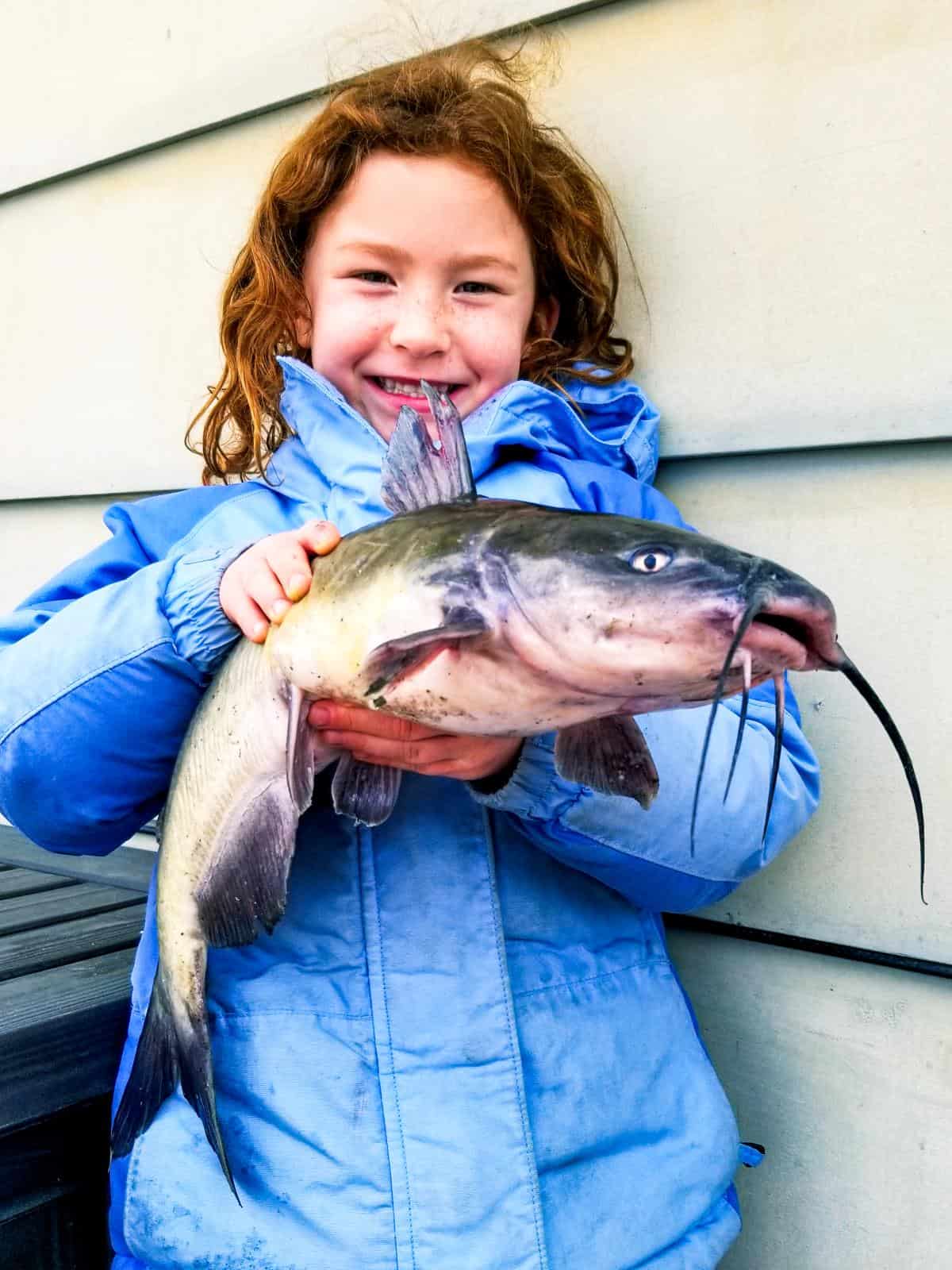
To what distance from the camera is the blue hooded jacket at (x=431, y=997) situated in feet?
5.39

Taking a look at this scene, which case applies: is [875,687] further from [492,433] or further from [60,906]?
[60,906]

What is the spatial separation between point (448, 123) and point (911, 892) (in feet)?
4.74

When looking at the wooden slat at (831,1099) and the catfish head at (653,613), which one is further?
the wooden slat at (831,1099)

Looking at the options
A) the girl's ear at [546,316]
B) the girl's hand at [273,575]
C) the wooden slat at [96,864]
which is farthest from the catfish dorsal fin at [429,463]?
the wooden slat at [96,864]

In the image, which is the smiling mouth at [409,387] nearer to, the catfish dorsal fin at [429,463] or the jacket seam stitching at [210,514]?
the jacket seam stitching at [210,514]

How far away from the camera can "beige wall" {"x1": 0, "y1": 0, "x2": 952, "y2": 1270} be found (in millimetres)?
1839

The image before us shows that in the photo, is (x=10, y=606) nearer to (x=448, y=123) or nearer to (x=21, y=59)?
(x=21, y=59)

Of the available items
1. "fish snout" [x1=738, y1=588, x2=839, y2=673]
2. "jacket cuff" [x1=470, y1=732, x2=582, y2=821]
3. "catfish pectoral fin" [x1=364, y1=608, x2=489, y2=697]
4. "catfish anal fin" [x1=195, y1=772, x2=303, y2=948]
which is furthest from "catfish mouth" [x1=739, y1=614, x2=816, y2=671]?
"catfish anal fin" [x1=195, y1=772, x2=303, y2=948]

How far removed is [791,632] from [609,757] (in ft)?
1.04

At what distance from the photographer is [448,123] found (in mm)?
2104

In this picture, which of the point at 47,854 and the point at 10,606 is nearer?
the point at 47,854

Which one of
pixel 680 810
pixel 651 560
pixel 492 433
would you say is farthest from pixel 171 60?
pixel 651 560

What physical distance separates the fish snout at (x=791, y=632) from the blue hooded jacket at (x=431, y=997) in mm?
536

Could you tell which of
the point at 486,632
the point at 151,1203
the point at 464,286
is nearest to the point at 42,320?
the point at 464,286
